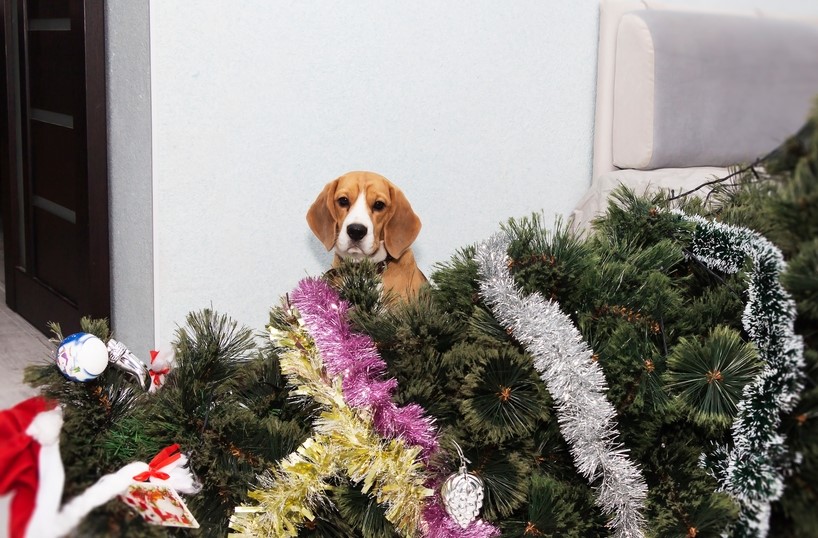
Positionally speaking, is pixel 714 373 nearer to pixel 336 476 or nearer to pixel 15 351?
pixel 336 476

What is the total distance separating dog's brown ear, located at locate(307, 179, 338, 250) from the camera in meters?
1.56

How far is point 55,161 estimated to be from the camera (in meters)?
2.35

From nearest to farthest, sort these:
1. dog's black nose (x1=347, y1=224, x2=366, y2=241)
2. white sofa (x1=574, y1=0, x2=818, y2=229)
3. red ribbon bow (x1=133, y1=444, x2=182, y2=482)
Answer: red ribbon bow (x1=133, y1=444, x2=182, y2=482) < dog's black nose (x1=347, y1=224, x2=366, y2=241) < white sofa (x1=574, y1=0, x2=818, y2=229)

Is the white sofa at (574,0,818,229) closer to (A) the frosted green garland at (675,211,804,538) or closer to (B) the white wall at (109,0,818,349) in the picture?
(B) the white wall at (109,0,818,349)

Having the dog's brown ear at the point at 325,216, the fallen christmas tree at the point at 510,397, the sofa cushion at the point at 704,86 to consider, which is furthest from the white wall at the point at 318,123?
the fallen christmas tree at the point at 510,397

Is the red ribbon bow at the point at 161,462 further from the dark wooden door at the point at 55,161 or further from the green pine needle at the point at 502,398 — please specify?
the dark wooden door at the point at 55,161

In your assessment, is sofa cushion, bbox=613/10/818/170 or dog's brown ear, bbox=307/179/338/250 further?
sofa cushion, bbox=613/10/818/170

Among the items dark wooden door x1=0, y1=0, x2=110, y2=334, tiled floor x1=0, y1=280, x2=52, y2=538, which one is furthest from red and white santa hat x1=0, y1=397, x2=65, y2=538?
dark wooden door x1=0, y1=0, x2=110, y2=334

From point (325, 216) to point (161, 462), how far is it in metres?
0.88

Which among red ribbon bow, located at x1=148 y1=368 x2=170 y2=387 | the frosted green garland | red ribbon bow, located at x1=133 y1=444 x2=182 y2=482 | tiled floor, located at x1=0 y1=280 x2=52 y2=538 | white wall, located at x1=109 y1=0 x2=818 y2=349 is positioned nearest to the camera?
the frosted green garland

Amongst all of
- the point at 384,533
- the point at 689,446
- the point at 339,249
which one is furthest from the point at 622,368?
the point at 339,249

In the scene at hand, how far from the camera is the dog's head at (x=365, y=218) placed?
59.2 inches

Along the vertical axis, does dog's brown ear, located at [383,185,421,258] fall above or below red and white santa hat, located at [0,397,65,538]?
above

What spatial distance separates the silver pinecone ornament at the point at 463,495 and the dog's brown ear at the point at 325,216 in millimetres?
894
